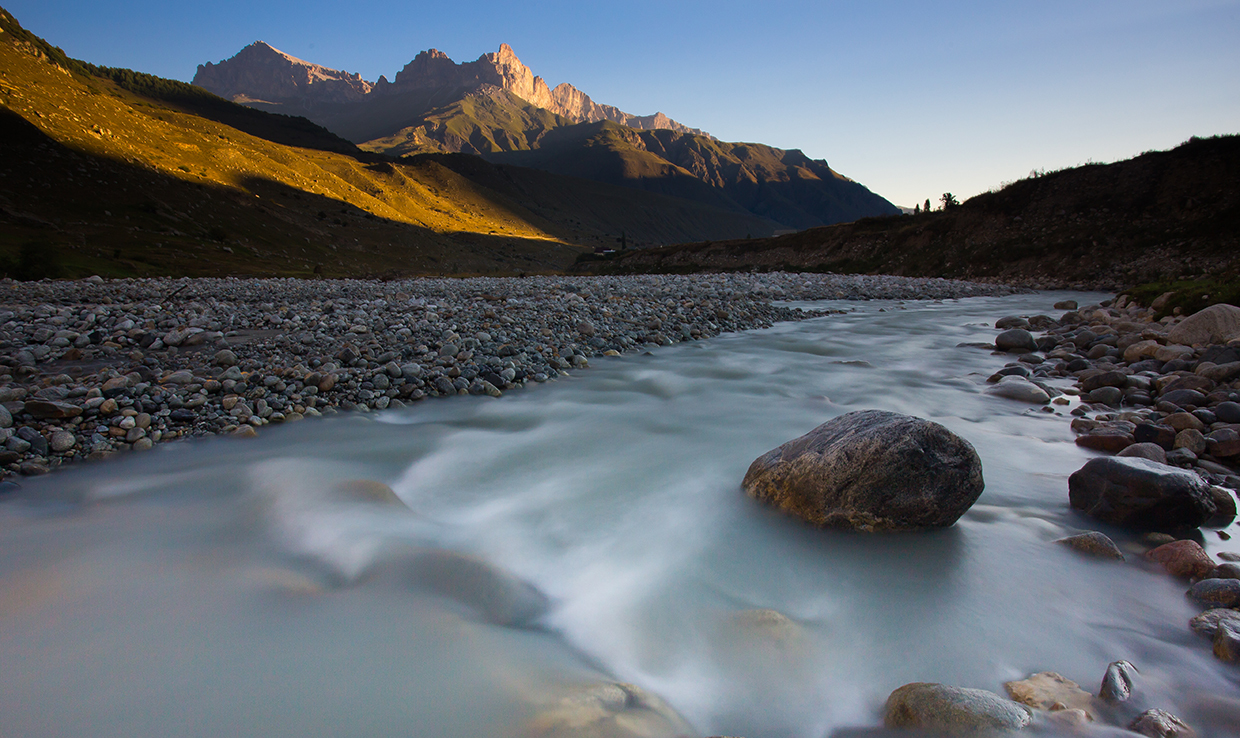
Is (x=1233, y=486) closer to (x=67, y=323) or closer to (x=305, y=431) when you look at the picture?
(x=305, y=431)

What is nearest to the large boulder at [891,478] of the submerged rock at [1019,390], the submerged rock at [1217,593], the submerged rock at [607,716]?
the submerged rock at [1217,593]

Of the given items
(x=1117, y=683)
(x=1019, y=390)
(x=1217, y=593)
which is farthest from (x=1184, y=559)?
(x=1019, y=390)

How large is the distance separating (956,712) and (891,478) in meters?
1.73

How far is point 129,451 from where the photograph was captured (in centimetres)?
495

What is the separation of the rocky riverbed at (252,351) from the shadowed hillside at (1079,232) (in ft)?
89.1

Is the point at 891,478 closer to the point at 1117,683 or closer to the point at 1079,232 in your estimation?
the point at 1117,683

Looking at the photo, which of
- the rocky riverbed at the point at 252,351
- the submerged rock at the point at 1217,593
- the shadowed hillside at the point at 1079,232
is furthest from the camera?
the shadowed hillside at the point at 1079,232

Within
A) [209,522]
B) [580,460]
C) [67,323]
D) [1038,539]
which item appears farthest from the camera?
[67,323]

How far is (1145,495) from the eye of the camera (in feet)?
11.7

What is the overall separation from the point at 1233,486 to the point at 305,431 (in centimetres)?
823

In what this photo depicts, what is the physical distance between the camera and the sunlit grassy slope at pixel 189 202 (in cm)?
2298

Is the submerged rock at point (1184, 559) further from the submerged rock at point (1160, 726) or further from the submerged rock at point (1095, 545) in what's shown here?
the submerged rock at point (1160, 726)

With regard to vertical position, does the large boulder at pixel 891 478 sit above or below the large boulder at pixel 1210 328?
below

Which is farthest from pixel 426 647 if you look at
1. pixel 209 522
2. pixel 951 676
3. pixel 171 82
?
pixel 171 82
